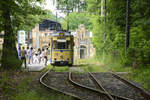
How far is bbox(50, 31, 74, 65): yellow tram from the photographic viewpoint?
19.8m

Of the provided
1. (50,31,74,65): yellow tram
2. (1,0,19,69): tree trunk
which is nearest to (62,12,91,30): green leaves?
(50,31,74,65): yellow tram

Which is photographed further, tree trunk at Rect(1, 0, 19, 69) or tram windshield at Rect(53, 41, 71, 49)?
tram windshield at Rect(53, 41, 71, 49)

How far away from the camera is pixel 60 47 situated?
1991 centimetres

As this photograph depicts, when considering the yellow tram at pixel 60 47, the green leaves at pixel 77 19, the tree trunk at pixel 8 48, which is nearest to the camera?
the tree trunk at pixel 8 48

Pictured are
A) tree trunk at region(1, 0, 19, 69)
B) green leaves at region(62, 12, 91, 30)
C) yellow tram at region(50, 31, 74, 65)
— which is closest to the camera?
tree trunk at region(1, 0, 19, 69)

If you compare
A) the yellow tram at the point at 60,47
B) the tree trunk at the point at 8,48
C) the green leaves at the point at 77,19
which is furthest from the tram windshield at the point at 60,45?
the green leaves at the point at 77,19

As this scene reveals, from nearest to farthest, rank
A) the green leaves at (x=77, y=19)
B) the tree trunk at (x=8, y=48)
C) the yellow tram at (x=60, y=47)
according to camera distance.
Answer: the tree trunk at (x=8, y=48), the yellow tram at (x=60, y=47), the green leaves at (x=77, y=19)

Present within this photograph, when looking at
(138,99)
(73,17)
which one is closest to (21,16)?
(138,99)

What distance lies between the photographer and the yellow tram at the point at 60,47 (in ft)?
65.0

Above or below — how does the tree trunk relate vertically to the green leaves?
below

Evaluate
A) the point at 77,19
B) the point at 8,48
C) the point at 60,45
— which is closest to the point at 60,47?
the point at 60,45

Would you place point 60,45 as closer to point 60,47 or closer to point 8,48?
point 60,47

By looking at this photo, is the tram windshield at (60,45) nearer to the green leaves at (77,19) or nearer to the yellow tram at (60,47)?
the yellow tram at (60,47)

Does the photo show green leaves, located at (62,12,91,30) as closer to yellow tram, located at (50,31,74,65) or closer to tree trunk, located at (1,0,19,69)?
yellow tram, located at (50,31,74,65)
